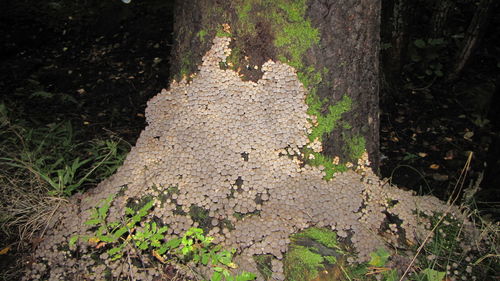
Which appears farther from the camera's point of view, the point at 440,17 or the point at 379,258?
the point at 440,17

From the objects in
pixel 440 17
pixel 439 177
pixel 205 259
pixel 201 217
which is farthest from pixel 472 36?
pixel 205 259

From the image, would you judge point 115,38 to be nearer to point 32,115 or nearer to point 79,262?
point 32,115

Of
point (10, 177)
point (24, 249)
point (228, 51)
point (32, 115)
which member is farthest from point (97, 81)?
point (228, 51)

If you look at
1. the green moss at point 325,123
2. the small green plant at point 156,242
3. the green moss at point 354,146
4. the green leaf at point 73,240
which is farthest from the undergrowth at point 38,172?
the green moss at point 354,146

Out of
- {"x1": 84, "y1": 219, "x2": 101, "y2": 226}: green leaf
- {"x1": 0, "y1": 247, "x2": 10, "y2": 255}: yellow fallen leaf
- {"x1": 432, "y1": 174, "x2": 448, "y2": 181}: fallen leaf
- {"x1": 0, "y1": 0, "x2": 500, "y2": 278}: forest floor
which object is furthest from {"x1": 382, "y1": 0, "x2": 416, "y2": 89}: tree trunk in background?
{"x1": 0, "y1": 247, "x2": 10, "y2": 255}: yellow fallen leaf

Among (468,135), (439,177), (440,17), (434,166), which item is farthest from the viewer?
(440,17)

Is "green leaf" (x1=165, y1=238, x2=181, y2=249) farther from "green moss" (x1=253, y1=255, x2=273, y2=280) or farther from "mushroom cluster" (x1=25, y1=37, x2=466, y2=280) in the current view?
"green moss" (x1=253, y1=255, x2=273, y2=280)

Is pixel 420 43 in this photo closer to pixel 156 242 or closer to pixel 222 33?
pixel 222 33
